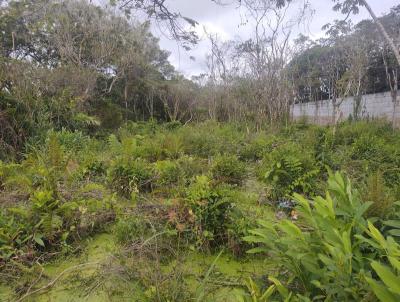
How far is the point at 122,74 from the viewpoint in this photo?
11992 mm

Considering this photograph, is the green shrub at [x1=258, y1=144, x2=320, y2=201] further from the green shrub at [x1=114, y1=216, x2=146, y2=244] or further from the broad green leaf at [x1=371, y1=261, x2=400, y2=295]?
the broad green leaf at [x1=371, y1=261, x2=400, y2=295]

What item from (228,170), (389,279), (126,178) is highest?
(389,279)

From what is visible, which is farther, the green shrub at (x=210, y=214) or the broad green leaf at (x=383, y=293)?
the green shrub at (x=210, y=214)

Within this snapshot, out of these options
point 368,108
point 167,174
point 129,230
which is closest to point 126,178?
point 167,174

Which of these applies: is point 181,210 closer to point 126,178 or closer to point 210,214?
point 210,214

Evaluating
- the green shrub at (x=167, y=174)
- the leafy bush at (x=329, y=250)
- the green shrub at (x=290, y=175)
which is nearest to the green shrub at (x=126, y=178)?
the green shrub at (x=167, y=174)

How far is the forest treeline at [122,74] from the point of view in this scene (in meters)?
6.85

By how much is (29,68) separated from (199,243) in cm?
717

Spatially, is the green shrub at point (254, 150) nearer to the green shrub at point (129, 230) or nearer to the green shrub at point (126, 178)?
the green shrub at point (126, 178)

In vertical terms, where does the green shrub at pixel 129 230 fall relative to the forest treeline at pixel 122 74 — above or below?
below

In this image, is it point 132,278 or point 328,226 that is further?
point 132,278

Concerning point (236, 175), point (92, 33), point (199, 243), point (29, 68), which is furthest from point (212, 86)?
point (199, 243)

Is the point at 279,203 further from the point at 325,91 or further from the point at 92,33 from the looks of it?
the point at 325,91

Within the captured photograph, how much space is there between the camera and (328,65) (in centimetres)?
1606
